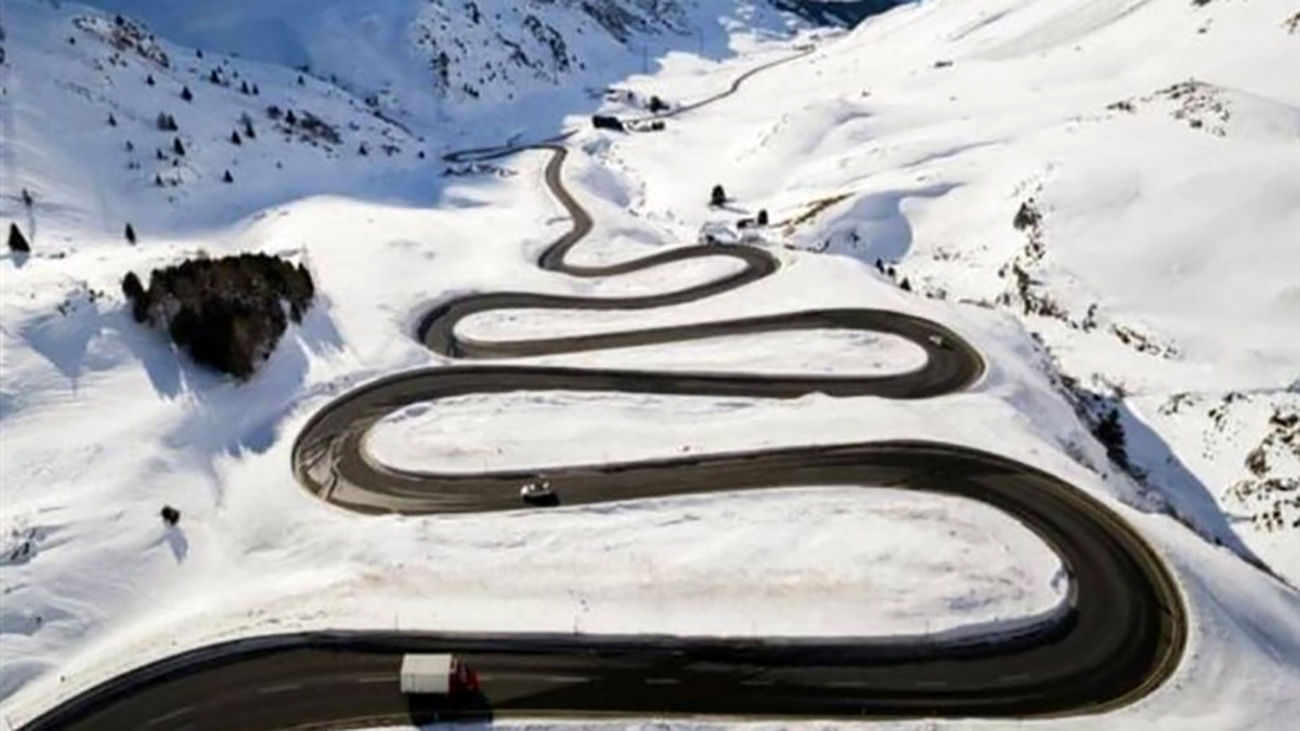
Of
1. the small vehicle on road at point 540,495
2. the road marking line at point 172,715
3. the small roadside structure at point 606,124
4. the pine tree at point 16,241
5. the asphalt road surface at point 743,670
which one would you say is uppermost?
the small roadside structure at point 606,124

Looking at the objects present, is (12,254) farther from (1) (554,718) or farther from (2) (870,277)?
(2) (870,277)

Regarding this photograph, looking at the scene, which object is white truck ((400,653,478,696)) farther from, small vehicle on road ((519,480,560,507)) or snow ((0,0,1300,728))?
small vehicle on road ((519,480,560,507))

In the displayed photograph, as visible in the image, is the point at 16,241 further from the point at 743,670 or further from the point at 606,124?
the point at 606,124

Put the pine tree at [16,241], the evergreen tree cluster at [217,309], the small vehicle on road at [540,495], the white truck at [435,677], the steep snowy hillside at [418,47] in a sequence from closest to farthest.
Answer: the white truck at [435,677] < the small vehicle on road at [540,495] < the evergreen tree cluster at [217,309] < the pine tree at [16,241] < the steep snowy hillside at [418,47]

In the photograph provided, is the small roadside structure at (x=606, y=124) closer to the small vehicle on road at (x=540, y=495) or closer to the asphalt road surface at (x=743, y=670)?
the small vehicle on road at (x=540, y=495)

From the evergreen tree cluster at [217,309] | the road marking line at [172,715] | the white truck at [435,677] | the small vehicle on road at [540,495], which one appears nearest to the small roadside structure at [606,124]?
the evergreen tree cluster at [217,309]

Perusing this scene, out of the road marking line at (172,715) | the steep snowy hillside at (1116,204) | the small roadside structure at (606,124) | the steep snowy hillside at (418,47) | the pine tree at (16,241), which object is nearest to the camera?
the road marking line at (172,715)
